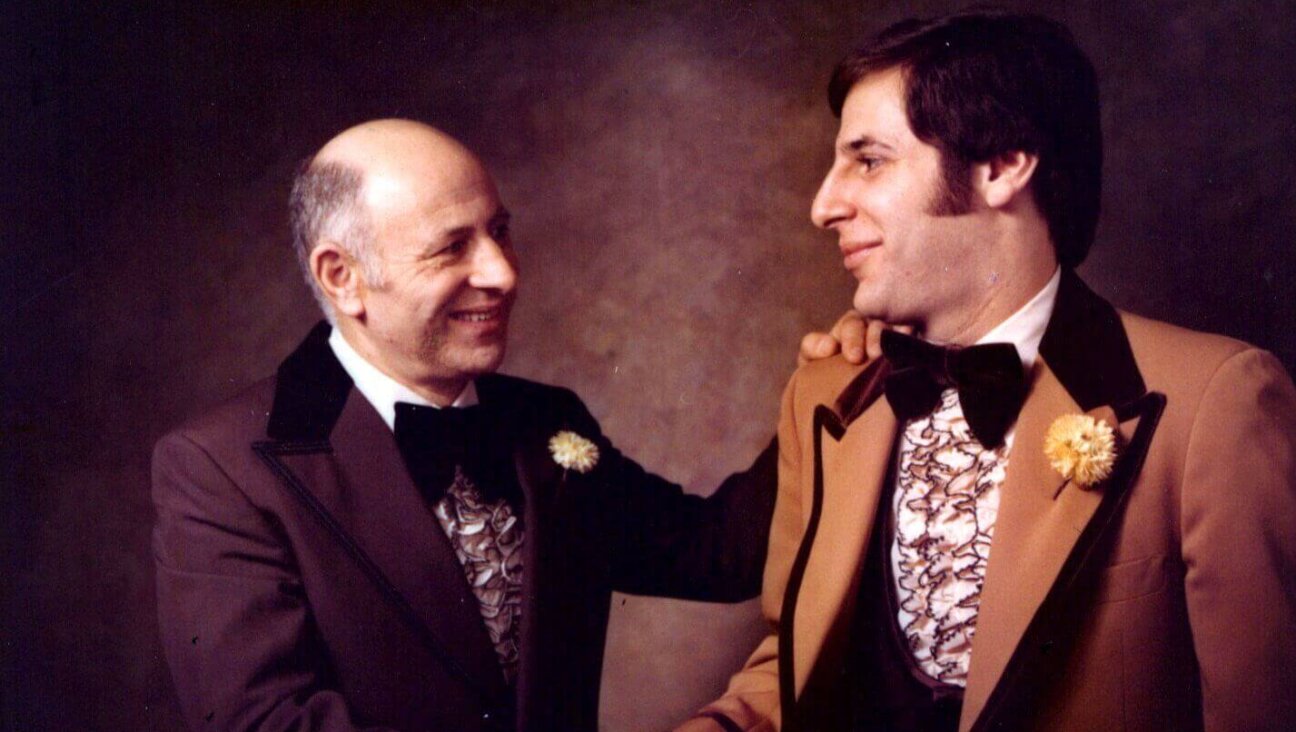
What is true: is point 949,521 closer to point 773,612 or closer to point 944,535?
point 944,535

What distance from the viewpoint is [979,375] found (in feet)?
6.34

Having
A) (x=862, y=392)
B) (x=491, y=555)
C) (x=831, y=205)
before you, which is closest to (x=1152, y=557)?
(x=862, y=392)

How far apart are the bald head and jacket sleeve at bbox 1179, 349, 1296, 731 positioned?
1.39 meters

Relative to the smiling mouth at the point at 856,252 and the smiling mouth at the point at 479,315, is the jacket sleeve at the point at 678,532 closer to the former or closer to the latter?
the smiling mouth at the point at 479,315

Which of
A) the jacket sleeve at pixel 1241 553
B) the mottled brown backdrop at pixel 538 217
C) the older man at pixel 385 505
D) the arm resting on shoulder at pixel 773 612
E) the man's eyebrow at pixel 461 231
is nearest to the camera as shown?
the jacket sleeve at pixel 1241 553

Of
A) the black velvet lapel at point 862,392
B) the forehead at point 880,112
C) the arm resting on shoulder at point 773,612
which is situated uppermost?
the forehead at point 880,112

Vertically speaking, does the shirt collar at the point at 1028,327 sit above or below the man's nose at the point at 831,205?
below

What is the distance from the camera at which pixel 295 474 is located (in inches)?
75.5

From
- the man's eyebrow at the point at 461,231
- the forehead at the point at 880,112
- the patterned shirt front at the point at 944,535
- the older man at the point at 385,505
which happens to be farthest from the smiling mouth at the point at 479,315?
the patterned shirt front at the point at 944,535

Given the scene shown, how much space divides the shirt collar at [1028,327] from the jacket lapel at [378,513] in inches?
44.2

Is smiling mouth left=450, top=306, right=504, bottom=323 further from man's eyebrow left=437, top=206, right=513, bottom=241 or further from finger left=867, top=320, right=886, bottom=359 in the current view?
finger left=867, top=320, right=886, bottom=359

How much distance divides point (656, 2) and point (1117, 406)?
1384 millimetres

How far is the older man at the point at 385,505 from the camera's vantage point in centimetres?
185

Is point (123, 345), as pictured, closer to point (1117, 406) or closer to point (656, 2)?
point (656, 2)
